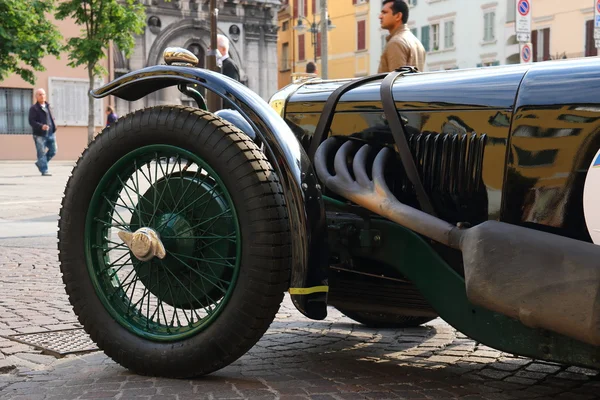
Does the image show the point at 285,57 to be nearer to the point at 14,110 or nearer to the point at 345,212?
the point at 14,110

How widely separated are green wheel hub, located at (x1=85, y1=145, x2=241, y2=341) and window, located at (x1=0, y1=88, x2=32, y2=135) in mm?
30152

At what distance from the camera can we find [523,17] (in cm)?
1354

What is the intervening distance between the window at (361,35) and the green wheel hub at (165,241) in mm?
48475

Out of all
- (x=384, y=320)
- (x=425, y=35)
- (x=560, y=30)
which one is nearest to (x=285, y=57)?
(x=425, y=35)

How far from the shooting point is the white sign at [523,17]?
13.4 meters

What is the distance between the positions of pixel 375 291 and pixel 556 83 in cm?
97

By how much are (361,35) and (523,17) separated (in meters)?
38.3

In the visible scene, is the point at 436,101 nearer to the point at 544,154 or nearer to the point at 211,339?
the point at 544,154

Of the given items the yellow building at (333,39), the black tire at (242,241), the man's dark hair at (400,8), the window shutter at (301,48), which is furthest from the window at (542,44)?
the black tire at (242,241)

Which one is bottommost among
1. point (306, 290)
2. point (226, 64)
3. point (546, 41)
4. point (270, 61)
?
point (306, 290)

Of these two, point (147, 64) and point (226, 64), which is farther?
point (147, 64)

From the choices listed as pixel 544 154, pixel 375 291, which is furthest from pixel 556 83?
pixel 375 291

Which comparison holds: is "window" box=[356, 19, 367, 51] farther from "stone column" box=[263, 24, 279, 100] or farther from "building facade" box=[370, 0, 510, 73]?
"stone column" box=[263, 24, 279, 100]

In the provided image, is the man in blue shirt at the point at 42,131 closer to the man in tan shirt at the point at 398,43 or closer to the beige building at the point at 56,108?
the beige building at the point at 56,108
